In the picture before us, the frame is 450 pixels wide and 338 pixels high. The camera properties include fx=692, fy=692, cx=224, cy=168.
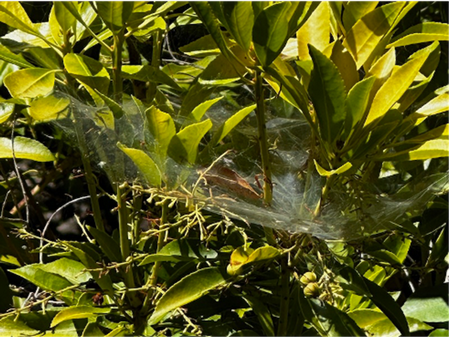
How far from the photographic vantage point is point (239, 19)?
0.91 meters

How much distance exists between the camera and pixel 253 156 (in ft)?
3.73

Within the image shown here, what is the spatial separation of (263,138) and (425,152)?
0.81ft

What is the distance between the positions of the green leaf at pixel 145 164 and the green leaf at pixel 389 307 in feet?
1.40

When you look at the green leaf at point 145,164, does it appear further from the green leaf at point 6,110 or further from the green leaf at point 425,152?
the green leaf at point 6,110

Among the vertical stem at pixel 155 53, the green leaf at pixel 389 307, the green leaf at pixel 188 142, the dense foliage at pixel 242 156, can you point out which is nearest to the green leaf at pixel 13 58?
the dense foliage at pixel 242 156

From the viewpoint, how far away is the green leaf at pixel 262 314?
3.79 ft

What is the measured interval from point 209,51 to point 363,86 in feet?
0.96

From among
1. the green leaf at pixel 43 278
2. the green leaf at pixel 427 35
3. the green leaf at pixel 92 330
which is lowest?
the green leaf at pixel 92 330

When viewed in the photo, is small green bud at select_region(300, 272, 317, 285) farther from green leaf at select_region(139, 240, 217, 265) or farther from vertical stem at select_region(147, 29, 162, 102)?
vertical stem at select_region(147, 29, 162, 102)

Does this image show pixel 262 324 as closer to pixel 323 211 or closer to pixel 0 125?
pixel 323 211

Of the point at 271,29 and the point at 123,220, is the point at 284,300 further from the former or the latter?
the point at 271,29

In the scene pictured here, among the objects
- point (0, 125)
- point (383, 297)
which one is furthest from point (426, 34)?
point (0, 125)

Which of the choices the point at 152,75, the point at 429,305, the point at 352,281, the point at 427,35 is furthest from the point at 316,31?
the point at 429,305

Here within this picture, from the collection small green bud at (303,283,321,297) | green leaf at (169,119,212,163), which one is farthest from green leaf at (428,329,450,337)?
green leaf at (169,119,212,163)
